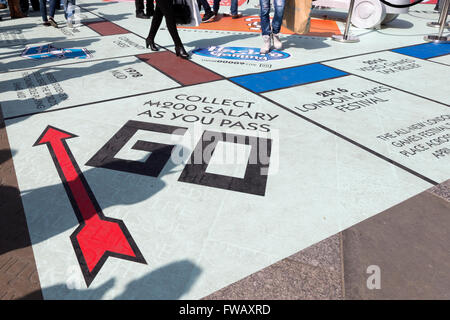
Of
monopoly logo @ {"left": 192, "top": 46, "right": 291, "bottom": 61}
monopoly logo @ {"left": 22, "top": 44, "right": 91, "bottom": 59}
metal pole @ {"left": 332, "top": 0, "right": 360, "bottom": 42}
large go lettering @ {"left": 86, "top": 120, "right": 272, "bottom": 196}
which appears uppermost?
metal pole @ {"left": 332, "top": 0, "right": 360, "bottom": 42}

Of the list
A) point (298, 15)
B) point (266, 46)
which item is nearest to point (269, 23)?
point (266, 46)

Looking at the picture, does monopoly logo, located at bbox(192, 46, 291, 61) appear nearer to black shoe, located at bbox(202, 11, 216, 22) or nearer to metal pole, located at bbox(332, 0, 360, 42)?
metal pole, located at bbox(332, 0, 360, 42)

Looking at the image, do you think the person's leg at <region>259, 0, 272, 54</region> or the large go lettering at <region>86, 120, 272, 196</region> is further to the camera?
the person's leg at <region>259, 0, 272, 54</region>

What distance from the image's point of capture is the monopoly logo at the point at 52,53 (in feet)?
17.9

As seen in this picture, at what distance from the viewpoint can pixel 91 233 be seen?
1.97m

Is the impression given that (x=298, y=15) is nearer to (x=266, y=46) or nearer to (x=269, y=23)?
(x=269, y=23)

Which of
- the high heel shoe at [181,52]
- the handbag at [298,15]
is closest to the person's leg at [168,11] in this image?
the high heel shoe at [181,52]

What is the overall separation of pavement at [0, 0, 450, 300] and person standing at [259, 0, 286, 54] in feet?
2.43

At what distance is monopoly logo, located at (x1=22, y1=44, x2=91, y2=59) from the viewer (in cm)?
544

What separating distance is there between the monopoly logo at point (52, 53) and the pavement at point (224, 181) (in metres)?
0.52

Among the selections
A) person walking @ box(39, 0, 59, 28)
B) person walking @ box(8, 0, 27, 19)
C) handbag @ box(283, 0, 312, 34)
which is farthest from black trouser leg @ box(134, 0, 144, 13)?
handbag @ box(283, 0, 312, 34)

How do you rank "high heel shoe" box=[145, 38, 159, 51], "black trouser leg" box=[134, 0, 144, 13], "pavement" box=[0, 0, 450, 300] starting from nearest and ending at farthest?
1. "pavement" box=[0, 0, 450, 300]
2. "high heel shoe" box=[145, 38, 159, 51]
3. "black trouser leg" box=[134, 0, 144, 13]

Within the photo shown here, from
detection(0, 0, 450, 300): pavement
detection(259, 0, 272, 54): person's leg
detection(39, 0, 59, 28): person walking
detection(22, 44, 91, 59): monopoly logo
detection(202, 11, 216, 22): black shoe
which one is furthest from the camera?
detection(202, 11, 216, 22): black shoe

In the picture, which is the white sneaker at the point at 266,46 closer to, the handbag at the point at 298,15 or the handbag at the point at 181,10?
the handbag at the point at 298,15
